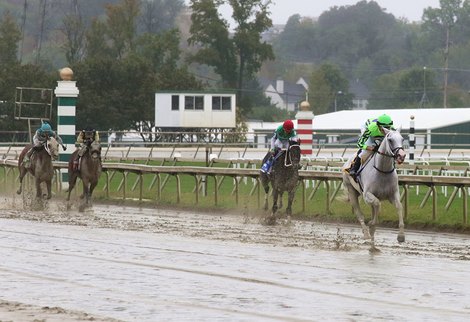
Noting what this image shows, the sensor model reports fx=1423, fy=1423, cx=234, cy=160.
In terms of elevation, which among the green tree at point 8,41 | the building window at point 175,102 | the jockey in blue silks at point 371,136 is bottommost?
the jockey in blue silks at point 371,136

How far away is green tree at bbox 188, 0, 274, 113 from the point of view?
94.0m

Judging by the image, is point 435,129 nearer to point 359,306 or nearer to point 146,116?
point 146,116

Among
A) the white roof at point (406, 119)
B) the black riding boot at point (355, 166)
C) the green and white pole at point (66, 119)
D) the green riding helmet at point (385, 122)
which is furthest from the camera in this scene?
the white roof at point (406, 119)

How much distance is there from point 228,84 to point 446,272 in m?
87.9

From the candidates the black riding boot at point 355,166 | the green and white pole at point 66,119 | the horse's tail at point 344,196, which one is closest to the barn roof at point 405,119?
the green and white pole at point 66,119

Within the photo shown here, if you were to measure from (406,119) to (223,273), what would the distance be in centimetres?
5699

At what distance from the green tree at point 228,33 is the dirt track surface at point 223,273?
7316cm

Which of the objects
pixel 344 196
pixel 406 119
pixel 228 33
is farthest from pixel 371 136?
pixel 228 33

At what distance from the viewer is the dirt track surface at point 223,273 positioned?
10.5 meters

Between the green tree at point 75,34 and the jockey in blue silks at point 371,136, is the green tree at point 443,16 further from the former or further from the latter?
the jockey in blue silks at point 371,136

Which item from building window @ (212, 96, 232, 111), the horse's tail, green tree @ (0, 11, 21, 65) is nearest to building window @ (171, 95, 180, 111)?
building window @ (212, 96, 232, 111)

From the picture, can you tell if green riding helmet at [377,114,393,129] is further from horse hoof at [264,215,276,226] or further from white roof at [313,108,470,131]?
white roof at [313,108,470,131]

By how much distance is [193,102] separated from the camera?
75688 mm

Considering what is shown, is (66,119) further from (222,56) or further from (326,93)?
(326,93)
